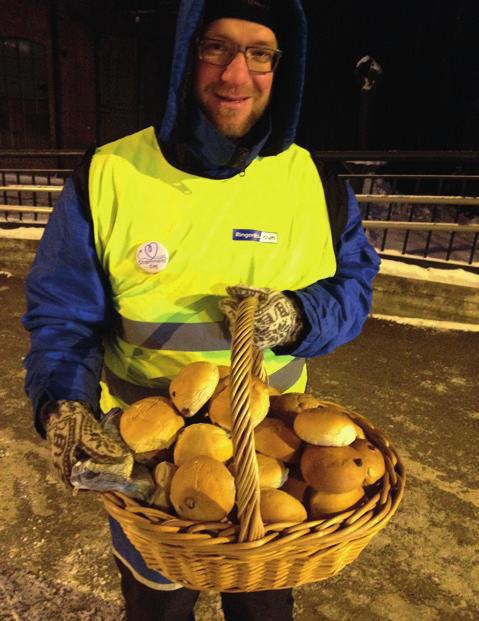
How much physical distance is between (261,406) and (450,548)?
6.46 ft

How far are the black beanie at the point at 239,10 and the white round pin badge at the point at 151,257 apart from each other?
2.26 feet

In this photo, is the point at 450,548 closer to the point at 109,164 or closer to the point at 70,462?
the point at 70,462

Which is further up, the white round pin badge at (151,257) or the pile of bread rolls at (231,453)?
the white round pin badge at (151,257)

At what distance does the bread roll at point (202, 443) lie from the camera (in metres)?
1.20

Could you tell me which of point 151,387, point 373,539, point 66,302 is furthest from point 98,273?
point 373,539

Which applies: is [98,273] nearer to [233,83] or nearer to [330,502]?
[233,83]

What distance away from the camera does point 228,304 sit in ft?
4.48

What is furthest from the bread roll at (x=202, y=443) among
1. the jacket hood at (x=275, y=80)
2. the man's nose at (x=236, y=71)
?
the man's nose at (x=236, y=71)

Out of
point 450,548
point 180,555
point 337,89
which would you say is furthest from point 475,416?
point 337,89

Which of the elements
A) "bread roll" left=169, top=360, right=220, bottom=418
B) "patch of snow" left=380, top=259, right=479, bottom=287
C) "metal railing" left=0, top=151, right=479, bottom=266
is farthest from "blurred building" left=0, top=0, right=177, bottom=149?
"bread roll" left=169, top=360, right=220, bottom=418

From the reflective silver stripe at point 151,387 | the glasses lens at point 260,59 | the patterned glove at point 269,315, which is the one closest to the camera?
the patterned glove at point 269,315

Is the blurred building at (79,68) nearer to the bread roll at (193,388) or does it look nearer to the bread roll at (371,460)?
the bread roll at (193,388)

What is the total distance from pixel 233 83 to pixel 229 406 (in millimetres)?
918

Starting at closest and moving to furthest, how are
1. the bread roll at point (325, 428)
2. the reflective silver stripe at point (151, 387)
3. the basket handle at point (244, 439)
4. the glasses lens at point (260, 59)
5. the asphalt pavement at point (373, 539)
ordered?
the basket handle at point (244, 439) < the bread roll at point (325, 428) < the glasses lens at point (260, 59) < the reflective silver stripe at point (151, 387) < the asphalt pavement at point (373, 539)
